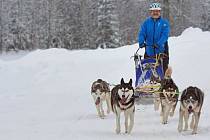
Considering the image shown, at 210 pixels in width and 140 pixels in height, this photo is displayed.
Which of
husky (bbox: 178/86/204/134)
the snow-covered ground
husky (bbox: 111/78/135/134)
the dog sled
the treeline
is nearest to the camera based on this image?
husky (bbox: 178/86/204/134)

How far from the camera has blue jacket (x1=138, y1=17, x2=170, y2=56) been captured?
436 inches

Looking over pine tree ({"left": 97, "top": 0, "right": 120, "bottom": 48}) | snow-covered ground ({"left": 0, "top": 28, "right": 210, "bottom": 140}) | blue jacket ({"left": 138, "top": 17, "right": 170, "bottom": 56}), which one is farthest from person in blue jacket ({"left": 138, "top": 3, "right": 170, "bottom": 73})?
pine tree ({"left": 97, "top": 0, "right": 120, "bottom": 48})

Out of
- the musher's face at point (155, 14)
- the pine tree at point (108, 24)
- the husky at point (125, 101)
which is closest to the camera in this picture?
the husky at point (125, 101)

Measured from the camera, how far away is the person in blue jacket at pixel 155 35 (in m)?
11.1

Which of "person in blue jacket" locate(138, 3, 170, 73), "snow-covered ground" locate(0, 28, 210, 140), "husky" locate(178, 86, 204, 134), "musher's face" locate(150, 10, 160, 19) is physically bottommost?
"snow-covered ground" locate(0, 28, 210, 140)

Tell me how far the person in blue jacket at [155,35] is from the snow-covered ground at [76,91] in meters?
1.32

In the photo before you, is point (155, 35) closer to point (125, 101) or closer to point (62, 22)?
point (125, 101)

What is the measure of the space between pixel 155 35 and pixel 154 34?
0.03 m

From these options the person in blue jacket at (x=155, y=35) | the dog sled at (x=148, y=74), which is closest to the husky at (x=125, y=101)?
the dog sled at (x=148, y=74)

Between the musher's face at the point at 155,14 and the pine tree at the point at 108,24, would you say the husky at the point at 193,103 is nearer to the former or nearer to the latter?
the musher's face at the point at 155,14

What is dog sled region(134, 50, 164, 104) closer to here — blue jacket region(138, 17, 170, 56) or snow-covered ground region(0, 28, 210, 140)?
blue jacket region(138, 17, 170, 56)

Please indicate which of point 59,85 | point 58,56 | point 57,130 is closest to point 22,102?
point 59,85

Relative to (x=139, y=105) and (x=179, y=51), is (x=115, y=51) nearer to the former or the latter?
(x=179, y=51)

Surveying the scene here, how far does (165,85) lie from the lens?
926cm
